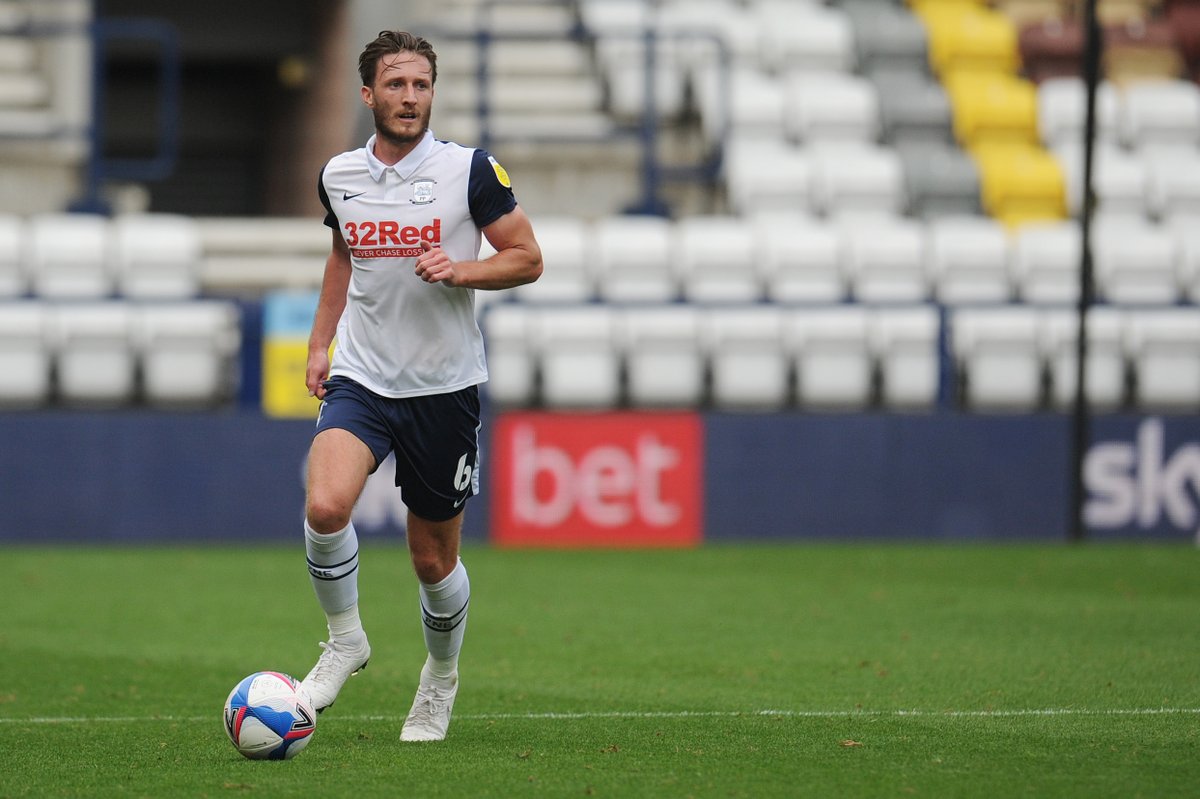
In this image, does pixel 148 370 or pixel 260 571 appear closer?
pixel 260 571

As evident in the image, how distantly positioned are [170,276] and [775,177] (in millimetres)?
5235

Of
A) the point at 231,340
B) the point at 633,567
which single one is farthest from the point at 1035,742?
the point at 231,340

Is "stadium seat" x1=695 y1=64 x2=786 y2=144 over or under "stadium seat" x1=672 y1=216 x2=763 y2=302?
over

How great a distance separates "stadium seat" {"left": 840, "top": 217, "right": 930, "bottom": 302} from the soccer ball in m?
9.81

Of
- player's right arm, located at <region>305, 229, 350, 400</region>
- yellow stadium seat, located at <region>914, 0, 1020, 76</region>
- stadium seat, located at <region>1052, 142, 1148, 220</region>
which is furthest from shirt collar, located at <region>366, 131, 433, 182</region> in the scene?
yellow stadium seat, located at <region>914, 0, 1020, 76</region>

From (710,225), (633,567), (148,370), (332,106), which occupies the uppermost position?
(332,106)

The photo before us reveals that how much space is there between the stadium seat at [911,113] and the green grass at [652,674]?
19.4ft

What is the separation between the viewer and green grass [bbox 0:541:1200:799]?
5.26 metres

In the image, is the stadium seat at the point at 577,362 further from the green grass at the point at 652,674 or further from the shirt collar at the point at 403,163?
the shirt collar at the point at 403,163

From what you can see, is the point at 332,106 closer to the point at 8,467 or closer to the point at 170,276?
the point at 170,276

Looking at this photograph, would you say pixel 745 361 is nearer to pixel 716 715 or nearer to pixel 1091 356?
pixel 1091 356

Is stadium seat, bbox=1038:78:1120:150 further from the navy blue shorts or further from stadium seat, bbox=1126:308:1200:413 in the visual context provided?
the navy blue shorts

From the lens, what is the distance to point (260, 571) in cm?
1162

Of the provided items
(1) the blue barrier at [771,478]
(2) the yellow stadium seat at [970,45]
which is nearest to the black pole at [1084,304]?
(1) the blue barrier at [771,478]
